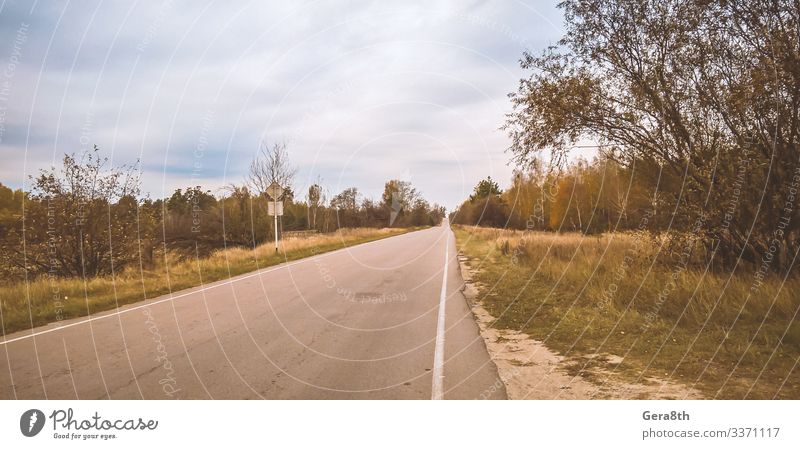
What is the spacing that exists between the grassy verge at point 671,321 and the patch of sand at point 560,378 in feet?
0.55

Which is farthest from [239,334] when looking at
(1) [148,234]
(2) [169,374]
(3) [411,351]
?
(1) [148,234]

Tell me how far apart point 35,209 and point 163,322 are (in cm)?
863

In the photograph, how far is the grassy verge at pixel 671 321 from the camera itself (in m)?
4.75

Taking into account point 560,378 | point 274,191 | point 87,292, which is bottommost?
point 560,378

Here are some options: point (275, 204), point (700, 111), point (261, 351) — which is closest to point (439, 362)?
point (261, 351)

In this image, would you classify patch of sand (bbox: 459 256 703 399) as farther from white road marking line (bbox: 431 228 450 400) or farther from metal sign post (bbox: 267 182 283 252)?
metal sign post (bbox: 267 182 283 252)

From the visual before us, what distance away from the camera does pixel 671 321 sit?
22.4 ft

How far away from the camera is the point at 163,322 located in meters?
7.60

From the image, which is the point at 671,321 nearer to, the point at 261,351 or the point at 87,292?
the point at 261,351

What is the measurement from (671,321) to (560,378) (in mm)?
3171
